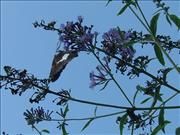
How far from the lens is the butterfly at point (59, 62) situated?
263 centimetres

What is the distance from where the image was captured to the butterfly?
104 inches

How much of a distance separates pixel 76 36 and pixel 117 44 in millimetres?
257

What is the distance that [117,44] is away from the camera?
2609 millimetres

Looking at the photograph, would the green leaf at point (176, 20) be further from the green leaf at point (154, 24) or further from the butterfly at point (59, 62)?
the butterfly at point (59, 62)

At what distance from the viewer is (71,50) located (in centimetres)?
262

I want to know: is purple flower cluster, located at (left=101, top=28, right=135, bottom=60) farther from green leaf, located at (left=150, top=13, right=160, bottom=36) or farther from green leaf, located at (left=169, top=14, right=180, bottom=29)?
green leaf, located at (left=169, top=14, right=180, bottom=29)

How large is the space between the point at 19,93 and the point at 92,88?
48 centimetres

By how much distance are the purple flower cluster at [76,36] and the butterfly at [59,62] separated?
4 centimetres

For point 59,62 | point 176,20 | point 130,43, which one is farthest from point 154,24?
point 59,62

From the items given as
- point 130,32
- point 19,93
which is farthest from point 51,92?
point 130,32

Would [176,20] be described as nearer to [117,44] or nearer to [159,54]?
[159,54]

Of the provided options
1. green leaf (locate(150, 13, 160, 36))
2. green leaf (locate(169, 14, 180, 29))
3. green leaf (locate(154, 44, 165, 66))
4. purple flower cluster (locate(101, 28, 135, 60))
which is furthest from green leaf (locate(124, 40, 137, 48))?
green leaf (locate(169, 14, 180, 29))

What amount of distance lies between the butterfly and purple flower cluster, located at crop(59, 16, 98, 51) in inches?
1.5

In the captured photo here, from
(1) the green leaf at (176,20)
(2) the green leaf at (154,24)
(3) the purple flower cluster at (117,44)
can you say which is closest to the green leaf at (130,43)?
(3) the purple flower cluster at (117,44)
